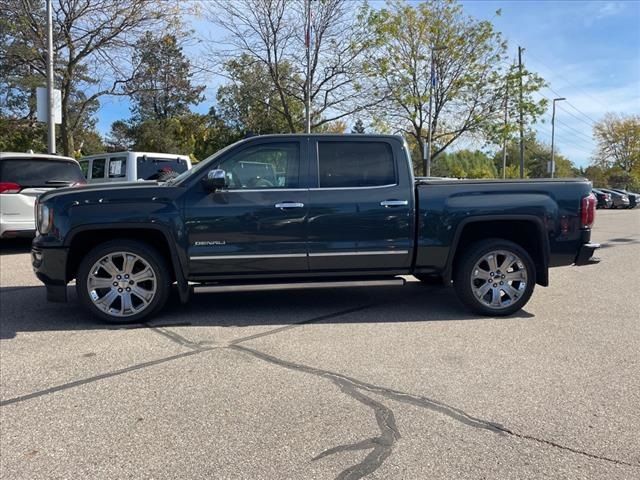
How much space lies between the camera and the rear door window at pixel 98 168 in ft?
44.1

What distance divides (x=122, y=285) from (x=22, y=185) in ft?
17.4

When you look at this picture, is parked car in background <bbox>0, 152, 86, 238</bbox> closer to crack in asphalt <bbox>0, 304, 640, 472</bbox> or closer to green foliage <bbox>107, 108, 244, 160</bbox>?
crack in asphalt <bbox>0, 304, 640, 472</bbox>

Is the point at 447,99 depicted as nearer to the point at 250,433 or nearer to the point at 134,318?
the point at 134,318

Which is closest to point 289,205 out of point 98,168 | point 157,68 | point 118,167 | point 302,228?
point 302,228

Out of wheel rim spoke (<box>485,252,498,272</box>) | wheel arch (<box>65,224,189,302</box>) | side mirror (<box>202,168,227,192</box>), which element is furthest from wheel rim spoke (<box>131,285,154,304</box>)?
wheel rim spoke (<box>485,252,498,272</box>)

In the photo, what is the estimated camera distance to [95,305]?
17.5 feet

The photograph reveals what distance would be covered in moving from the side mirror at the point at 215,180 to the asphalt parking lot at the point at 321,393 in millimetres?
1405

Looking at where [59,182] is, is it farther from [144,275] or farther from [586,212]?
[586,212]

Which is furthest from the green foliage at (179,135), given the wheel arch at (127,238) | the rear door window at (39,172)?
the wheel arch at (127,238)

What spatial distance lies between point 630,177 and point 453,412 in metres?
77.0

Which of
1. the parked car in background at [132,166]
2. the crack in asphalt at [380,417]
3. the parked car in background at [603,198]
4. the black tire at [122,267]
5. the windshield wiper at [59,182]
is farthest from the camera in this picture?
the parked car in background at [603,198]

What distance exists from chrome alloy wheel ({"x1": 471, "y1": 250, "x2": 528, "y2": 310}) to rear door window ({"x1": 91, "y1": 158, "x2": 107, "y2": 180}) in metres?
10.7

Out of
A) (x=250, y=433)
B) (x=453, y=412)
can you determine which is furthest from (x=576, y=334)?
(x=250, y=433)

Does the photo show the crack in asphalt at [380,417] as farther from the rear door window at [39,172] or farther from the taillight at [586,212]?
the rear door window at [39,172]
